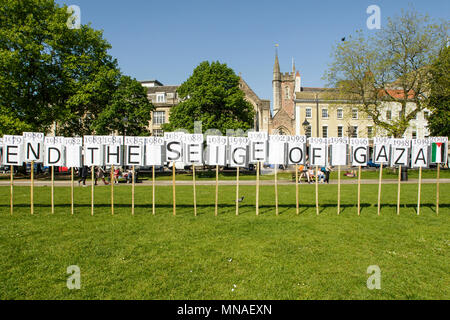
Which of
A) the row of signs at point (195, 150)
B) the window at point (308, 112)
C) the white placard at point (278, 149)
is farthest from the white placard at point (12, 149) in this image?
the window at point (308, 112)

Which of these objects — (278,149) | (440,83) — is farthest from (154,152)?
(440,83)

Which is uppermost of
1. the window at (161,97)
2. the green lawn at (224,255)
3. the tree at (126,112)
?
the window at (161,97)

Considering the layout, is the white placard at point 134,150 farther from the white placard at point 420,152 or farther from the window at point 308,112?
the window at point 308,112

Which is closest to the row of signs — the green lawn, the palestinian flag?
the palestinian flag

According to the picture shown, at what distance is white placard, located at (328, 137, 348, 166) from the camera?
1168 cm

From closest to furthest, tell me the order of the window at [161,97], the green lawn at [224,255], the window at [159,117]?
the green lawn at [224,255]
the window at [159,117]
the window at [161,97]

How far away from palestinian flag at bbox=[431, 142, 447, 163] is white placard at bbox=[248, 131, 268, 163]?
7558 mm

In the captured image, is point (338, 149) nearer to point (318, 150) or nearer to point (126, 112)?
point (318, 150)

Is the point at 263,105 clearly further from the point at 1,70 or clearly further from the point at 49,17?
the point at 1,70

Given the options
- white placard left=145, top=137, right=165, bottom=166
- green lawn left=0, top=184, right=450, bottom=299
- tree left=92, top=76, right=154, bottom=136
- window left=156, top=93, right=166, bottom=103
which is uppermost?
window left=156, top=93, right=166, bottom=103

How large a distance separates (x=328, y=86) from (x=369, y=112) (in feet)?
18.6

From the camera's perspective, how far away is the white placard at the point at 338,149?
11680mm

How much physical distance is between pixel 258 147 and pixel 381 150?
209 inches

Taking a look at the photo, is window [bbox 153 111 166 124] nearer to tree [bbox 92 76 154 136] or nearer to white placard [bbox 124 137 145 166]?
tree [bbox 92 76 154 136]
